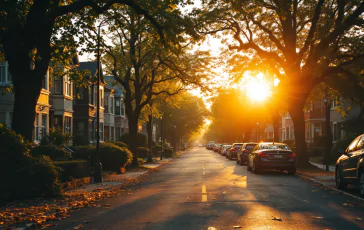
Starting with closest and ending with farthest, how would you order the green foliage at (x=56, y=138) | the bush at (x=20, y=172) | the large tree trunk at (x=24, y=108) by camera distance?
the bush at (x=20, y=172)
the large tree trunk at (x=24, y=108)
the green foliage at (x=56, y=138)

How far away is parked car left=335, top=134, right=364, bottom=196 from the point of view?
1330cm

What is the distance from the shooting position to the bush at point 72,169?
1757cm

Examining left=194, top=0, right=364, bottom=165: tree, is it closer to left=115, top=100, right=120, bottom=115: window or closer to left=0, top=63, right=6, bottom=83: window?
left=0, top=63, right=6, bottom=83: window

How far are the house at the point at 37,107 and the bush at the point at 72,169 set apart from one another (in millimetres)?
8036

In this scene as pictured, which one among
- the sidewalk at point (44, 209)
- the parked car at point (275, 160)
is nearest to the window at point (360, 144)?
the sidewalk at point (44, 209)

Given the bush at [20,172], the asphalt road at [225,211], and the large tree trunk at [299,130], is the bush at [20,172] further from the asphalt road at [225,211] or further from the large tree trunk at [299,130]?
the large tree trunk at [299,130]

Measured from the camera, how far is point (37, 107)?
30.7 metres

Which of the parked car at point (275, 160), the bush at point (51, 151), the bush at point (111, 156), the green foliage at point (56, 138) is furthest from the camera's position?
the green foliage at point (56, 138)

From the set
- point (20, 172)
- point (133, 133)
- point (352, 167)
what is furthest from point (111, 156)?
point (352, 167)

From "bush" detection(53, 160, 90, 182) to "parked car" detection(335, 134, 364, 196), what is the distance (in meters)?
9.70

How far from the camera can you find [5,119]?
2900 cm

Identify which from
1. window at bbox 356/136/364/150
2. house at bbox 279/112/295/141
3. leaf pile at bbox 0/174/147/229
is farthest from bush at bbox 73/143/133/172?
house at bbox 279/112/295/141

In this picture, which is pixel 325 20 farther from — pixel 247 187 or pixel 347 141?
pixel 247 187

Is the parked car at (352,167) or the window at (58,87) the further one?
the window at (58,87)
